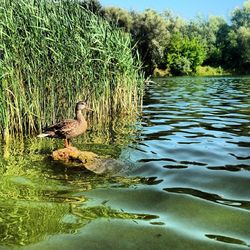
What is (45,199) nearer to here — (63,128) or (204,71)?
(63,128)

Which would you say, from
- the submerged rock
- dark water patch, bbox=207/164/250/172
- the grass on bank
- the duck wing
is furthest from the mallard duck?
the grass on bank

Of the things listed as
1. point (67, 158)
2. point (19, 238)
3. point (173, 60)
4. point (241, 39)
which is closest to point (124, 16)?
point (173, 60)

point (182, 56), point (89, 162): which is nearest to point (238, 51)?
point (182, 56)

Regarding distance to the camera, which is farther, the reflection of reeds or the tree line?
the tree line

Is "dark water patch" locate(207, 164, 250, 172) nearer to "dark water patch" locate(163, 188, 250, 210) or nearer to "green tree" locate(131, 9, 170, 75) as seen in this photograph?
"dark water patch" locate(163, 188, 250, 210)

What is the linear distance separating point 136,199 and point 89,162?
178cm

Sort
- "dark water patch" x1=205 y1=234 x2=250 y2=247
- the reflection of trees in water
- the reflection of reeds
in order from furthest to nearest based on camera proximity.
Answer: the reflection of reeds, the reflection of trees in water, "dark water patch" x1=205 y1=234 x2=250 y2=247

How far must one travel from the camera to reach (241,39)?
81000mm

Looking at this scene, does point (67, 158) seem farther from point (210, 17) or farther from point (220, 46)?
point (210, 17)

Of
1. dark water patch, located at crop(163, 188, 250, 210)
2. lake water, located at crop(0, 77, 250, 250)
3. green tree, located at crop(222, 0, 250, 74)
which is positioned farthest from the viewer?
green tree, located at crop(222, 0, 250, 74)

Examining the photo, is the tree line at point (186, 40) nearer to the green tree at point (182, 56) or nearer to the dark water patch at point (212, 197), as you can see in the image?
the green tree at point (182, 56)

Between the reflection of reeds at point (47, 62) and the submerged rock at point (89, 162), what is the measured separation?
2.28 meters

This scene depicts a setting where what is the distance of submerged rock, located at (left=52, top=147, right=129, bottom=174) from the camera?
7137 millimetres

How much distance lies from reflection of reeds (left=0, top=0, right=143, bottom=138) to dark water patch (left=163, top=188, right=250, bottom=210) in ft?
15.4
